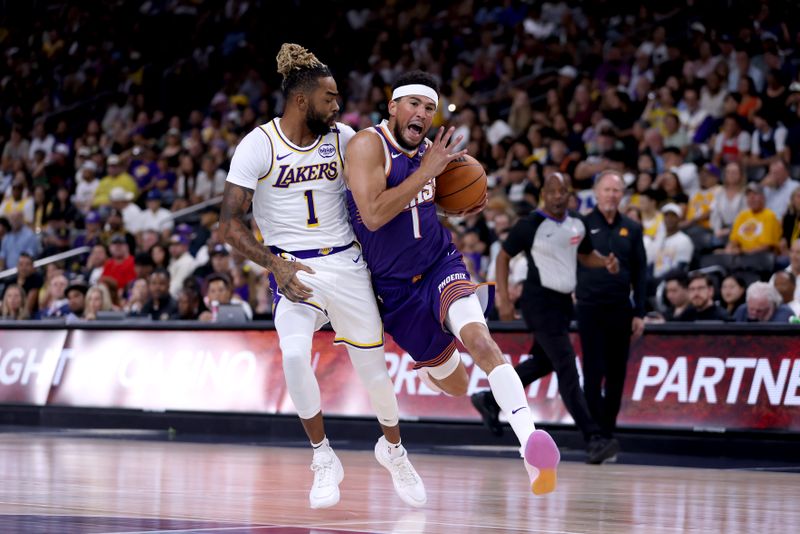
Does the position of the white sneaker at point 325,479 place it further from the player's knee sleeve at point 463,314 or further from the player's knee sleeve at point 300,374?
the player's knee sleeve at point 463,314

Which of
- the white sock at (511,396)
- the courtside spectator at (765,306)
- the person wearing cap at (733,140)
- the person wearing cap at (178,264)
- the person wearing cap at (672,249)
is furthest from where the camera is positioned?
the person wearing cap at (178,264)

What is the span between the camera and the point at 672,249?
Result: 14523mm

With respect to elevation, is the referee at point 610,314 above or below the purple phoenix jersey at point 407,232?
below

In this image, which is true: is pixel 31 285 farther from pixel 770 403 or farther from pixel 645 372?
pixel 770 403

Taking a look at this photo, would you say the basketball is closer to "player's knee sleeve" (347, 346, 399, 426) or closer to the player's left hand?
"player's knee sleeve" (347, 346, 399, 426)

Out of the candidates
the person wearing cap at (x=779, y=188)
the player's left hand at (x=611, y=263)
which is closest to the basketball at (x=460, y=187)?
the player's left hand at (x=611, y=263)

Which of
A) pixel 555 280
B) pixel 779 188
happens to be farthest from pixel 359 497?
A: pixel 779 188

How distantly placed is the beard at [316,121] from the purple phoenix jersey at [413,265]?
0.98 ft

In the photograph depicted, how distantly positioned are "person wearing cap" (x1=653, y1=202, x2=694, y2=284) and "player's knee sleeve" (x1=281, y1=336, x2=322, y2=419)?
7956 millimetres

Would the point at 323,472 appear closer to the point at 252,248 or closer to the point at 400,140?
the point at 252,248

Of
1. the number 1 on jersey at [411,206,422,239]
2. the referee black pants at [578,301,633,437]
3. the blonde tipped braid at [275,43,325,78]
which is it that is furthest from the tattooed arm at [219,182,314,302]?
the referee black pants at [578,301,633,437]

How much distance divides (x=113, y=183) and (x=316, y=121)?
15.7 meters

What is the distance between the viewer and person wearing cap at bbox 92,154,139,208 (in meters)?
21.9

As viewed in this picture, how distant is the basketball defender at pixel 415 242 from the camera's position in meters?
6.58
